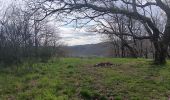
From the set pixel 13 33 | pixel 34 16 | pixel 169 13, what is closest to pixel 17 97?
pixel 34 16

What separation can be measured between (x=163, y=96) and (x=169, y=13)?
11.1m

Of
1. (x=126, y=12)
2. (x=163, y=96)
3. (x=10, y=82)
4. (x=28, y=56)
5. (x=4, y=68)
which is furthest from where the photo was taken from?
(x=28, y=56)

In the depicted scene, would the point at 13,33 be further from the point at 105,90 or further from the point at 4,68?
the point at 105,90

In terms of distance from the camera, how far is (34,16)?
17641mm

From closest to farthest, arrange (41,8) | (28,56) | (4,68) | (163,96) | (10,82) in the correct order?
(163,96)
(10,82)
(41,8)
(4,68)
(28,56)

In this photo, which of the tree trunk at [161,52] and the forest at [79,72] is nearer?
the forest at [79,72]

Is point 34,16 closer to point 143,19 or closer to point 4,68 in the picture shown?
point 4,68

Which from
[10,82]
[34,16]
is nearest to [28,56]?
[34,16]

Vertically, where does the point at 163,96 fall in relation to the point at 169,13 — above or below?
below

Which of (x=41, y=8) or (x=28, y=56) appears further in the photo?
(x=28, y=56)

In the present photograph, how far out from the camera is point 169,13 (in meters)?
21.0

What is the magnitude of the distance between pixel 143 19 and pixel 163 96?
10430 millimetres

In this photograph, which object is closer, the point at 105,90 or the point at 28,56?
the point at 105,90

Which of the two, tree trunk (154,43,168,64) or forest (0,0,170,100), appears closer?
forest (0,0,170,100)
